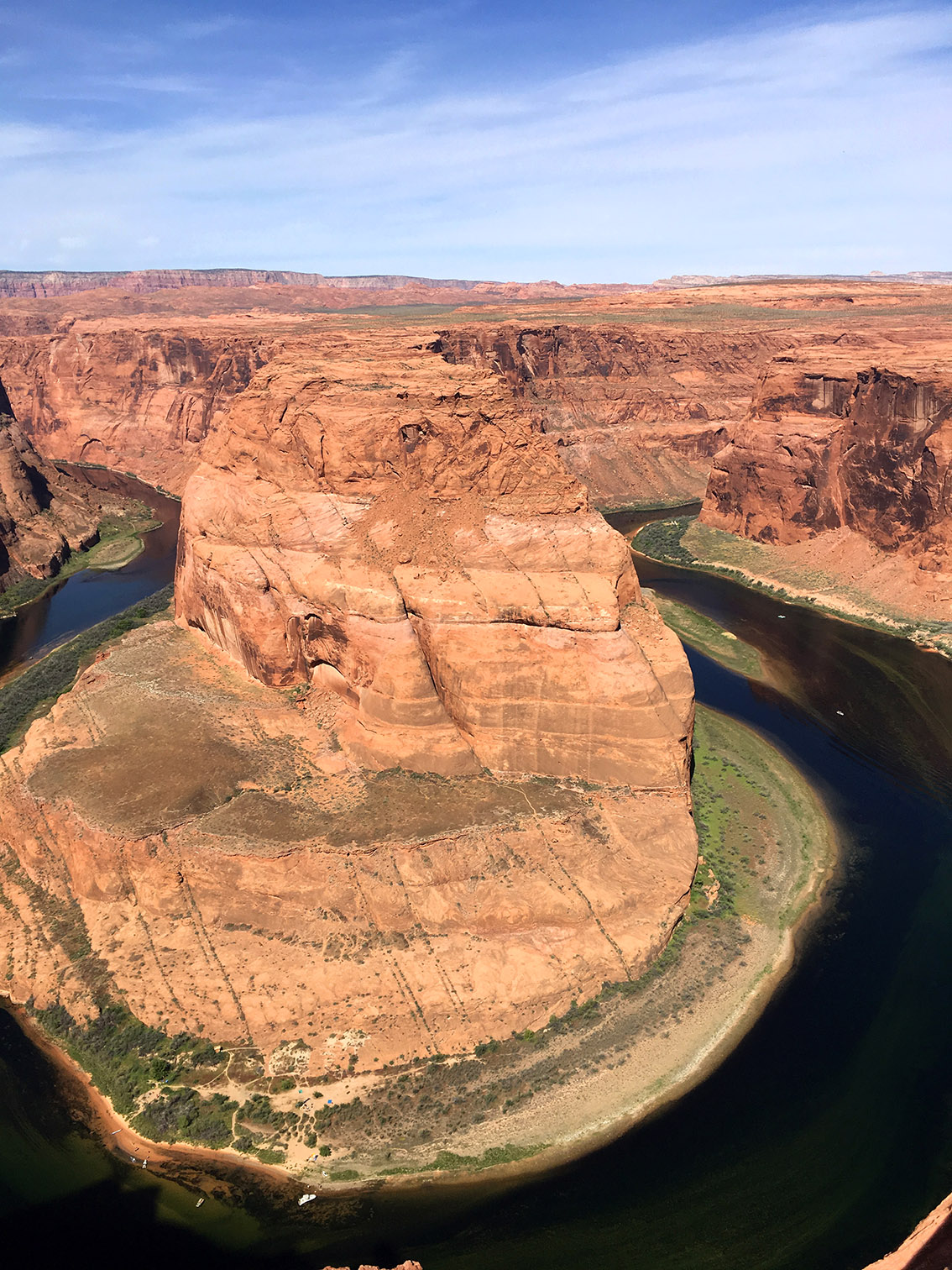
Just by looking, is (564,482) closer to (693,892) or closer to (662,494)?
(693,892)

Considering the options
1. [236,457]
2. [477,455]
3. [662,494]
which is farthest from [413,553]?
[662,494]

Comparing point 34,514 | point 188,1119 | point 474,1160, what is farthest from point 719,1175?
point 34,514

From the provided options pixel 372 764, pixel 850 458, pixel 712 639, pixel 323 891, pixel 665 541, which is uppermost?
pixel 850 458

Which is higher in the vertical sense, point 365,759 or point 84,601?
point 365,759

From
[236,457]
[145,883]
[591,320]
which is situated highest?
[591,320]

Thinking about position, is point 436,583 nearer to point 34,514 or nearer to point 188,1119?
point 188,1119

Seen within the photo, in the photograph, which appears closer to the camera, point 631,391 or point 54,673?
point 54,673

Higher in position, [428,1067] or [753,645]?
[753,645]
